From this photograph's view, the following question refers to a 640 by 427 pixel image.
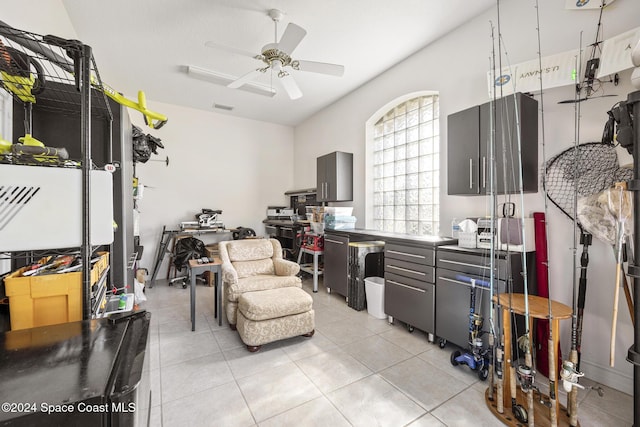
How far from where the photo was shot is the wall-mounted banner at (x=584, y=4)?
1967 mm

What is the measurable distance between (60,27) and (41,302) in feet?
9.09

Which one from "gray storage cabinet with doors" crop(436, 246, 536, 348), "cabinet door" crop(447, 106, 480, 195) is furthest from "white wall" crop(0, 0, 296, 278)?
"gray storage cabinet with doors" crop(436, 246, 536, 348)

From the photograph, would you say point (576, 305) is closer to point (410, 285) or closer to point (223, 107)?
point (410, 285)

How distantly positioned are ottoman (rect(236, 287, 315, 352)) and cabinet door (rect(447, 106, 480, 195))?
1.85 metres

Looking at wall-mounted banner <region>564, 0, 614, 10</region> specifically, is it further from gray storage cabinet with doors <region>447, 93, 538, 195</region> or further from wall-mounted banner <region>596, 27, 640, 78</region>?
gray storage cabinet with doors <region>447, 93, 538, 195</region>

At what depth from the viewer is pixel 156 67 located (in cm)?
365

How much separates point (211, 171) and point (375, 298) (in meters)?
4.05

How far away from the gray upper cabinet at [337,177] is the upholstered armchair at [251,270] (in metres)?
1.40

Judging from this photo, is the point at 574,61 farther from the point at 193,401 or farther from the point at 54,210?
the point at 193,401

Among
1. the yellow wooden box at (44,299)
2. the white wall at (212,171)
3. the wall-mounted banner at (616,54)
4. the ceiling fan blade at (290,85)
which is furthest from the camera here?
the white wall at (212,171)

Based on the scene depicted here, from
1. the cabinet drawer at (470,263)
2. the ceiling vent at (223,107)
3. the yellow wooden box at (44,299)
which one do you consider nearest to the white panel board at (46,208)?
the yellow wooden box at (44,299)

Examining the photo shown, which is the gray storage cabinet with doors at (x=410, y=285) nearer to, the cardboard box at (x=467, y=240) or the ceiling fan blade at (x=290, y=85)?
the cardboard box at (x=467, y=240)

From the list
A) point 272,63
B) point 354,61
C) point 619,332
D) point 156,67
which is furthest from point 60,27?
point 619,332

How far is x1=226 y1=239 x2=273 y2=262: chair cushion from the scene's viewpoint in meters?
3.22
